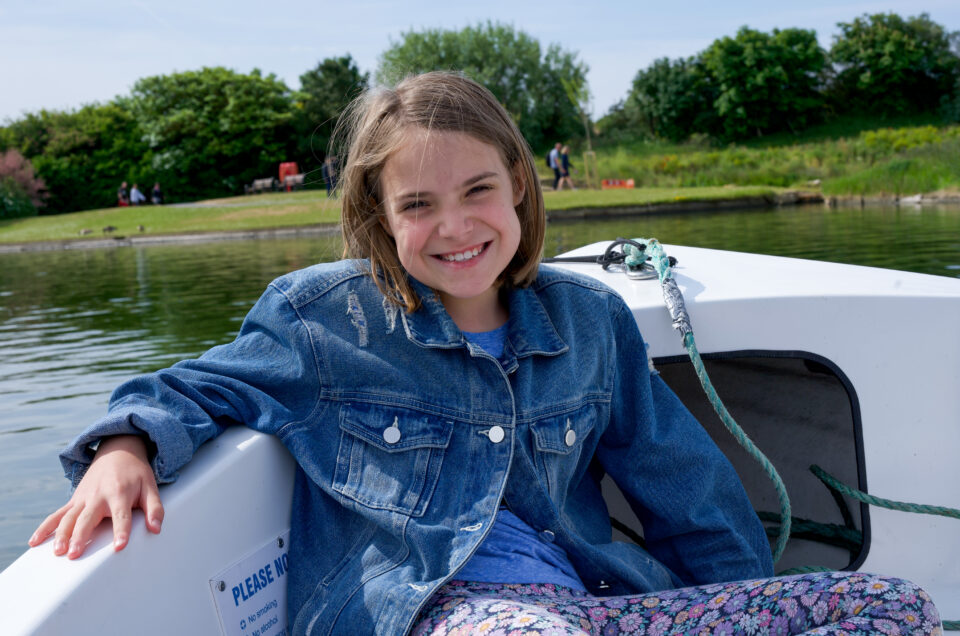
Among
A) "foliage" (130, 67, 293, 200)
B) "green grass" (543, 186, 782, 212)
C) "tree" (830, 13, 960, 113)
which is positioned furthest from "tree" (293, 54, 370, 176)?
"tree" (830, 13, 960, 113)

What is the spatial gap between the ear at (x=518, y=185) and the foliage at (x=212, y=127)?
35089mm

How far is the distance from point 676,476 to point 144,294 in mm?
9575

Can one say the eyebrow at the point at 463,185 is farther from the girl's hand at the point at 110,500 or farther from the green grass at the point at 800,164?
the green grass at the point at 800,164

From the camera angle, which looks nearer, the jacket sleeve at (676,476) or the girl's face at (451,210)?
the girl's face at (451,210)

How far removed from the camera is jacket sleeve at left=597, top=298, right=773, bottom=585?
1680 millimetres

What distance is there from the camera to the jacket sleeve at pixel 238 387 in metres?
1.33

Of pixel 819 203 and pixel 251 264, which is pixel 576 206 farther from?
pixel 251 264

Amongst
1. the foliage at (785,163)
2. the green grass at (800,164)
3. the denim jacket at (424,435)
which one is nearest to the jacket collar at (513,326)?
the denim jacket at (424,435)

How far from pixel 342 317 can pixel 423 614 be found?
0.53 metres

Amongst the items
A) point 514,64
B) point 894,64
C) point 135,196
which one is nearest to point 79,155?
point 135,196

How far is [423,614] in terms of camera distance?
1.35 metres

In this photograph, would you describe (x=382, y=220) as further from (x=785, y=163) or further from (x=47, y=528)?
(x=785, y=163)

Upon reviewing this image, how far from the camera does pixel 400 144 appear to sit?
1.52 metres

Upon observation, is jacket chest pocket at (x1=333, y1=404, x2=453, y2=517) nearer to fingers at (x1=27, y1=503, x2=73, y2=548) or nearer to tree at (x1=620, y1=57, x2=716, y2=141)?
fingers at (x1=27, y1=503, x2=73, y2=548)
